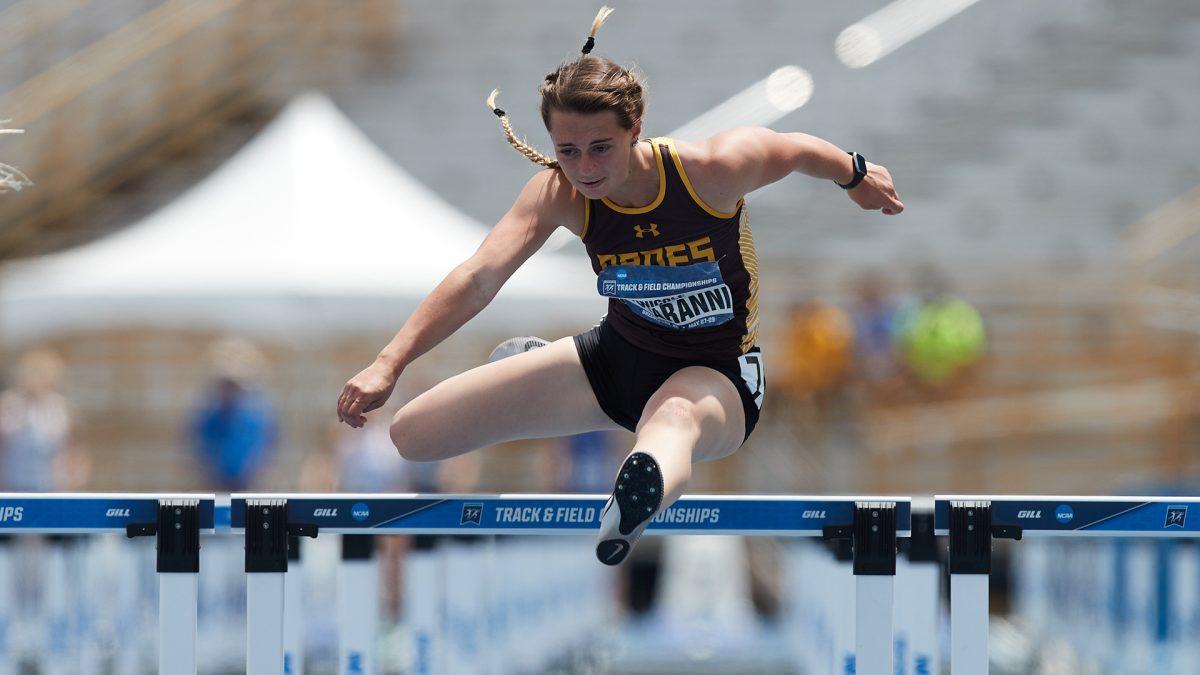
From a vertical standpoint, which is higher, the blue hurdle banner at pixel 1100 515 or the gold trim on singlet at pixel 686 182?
the gold trim on singlet at pixel 686 182

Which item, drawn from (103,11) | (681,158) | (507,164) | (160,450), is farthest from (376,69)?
(681,158)

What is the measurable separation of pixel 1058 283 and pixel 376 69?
5.99 meters

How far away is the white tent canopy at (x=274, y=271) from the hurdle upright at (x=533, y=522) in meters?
5.21

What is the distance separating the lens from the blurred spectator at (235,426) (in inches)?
344

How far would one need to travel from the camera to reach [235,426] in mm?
8750

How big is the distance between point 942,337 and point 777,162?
21.1 ft

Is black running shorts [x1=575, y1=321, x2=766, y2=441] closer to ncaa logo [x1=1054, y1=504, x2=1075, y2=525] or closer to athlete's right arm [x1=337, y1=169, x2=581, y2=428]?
athlete's right arm [x1=337, y1=169, x2=581, y2=428]

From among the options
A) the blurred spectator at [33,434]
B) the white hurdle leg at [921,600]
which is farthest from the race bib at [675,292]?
the blurred spectator at [33,434]

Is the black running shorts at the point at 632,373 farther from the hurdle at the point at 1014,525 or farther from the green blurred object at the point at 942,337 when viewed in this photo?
the green blurred object at the point at 942,337

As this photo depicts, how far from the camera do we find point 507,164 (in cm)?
1279

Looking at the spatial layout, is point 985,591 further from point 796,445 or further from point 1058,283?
point 1058,283

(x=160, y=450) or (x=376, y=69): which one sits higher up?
(x=376, y=69)

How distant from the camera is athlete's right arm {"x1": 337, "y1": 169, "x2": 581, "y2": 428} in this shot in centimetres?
357

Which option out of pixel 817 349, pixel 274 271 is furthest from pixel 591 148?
pixel 817 349
